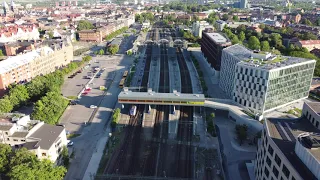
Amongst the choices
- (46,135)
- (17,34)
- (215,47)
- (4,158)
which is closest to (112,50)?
(17,34)

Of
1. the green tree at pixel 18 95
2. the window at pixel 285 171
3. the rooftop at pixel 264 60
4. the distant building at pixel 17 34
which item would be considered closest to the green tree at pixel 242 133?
the rooftop at pixel 264 60

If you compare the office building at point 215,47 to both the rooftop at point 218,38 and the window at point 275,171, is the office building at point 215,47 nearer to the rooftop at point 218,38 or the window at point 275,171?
the rooftop at point 218,38

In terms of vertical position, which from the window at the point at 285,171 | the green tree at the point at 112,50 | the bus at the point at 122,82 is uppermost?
the green tree at the point at 112,50

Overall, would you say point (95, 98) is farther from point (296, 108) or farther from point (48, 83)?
point (296, 108)

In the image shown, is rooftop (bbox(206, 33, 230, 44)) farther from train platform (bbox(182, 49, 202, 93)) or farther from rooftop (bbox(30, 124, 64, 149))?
rooftop (bbox(30, 124, 64, 149))

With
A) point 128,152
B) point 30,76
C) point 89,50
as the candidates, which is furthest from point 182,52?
point 128,152

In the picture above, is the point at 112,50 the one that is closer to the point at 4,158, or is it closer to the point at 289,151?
the point at 4,158
